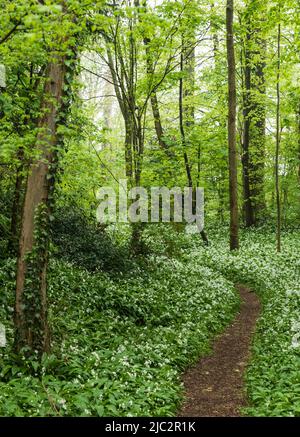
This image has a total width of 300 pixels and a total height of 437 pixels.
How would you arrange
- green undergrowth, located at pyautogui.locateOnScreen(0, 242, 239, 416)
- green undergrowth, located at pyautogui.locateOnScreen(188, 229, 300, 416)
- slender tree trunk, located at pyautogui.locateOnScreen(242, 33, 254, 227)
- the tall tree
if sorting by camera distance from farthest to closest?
slender tree trunk, located at pyautogui.locateOnScreen(242, 33, 254, 227) → the tall tree → green undergrowth, located at pyautogui.locateOnScreen(188, 229, 300, 416) → green undergrowth, located at pyautogui.locateOnScreen(0, 242, 239, 416)

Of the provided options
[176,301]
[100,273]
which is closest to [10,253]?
[100,273]

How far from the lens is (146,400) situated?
23.5 ft

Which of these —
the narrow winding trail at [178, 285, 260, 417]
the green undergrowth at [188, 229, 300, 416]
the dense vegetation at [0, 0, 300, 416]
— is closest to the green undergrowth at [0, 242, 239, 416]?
the dense vegetation at [0, 0, 300, 416]

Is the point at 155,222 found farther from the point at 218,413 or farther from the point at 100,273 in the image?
the point at 218,413

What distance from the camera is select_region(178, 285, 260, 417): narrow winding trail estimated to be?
7.62 meters

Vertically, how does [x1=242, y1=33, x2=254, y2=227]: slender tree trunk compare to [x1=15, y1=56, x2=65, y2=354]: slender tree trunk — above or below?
above

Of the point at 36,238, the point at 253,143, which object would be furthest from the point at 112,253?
the point at 253,143

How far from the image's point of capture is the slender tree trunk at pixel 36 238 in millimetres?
7801

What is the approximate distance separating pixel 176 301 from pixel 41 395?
6915mm
